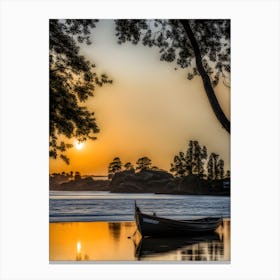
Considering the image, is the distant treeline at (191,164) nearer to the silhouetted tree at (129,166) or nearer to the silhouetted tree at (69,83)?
the silhouetted tree at (129,166)

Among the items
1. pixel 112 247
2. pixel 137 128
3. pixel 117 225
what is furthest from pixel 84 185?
pixel 137 128

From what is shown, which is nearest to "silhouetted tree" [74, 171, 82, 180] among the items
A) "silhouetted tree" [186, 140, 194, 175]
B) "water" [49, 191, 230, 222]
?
"water" [49, 191, 230, 222]

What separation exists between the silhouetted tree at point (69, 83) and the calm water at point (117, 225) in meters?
0.59

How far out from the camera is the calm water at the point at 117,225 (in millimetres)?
7961

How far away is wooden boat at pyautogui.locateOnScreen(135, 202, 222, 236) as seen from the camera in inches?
328

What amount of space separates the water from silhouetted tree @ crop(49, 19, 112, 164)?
52 cm

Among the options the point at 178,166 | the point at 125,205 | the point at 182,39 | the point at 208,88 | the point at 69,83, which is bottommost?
the point at 125,205

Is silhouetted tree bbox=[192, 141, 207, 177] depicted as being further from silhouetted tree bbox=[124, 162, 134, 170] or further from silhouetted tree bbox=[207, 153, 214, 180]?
silhouetted tree bbox=[124, 162, 134, 170]

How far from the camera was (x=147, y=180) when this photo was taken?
27.0 feet
